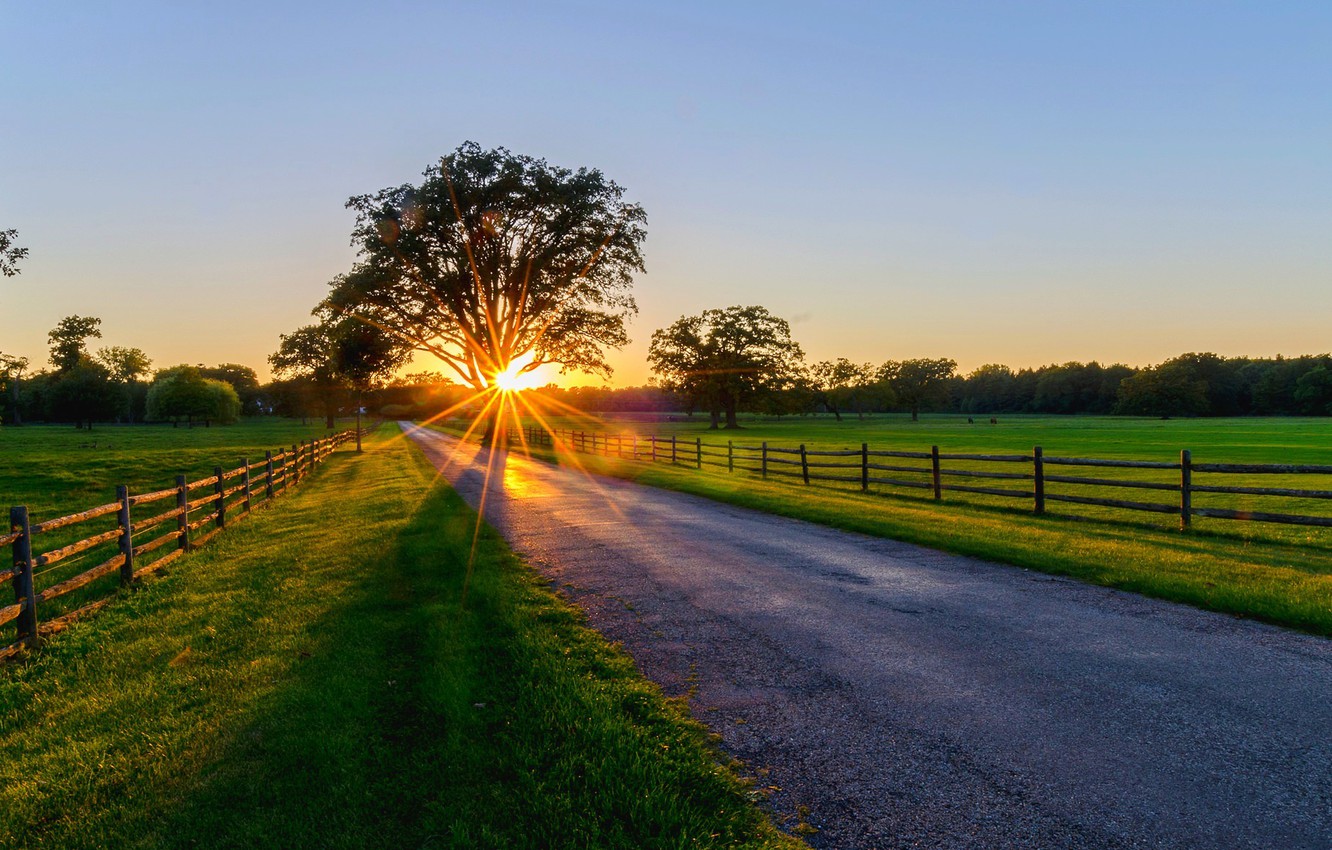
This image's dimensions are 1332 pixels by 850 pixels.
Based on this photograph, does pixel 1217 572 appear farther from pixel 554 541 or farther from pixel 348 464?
pixel 348 464

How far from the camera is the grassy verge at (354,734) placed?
3525 millimetres

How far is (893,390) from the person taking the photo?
116 meters

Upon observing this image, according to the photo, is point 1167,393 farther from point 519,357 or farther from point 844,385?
point 519,357

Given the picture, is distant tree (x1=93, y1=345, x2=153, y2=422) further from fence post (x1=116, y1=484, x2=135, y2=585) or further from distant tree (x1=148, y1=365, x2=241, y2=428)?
fence post (x1=116, y1=484, x2=135, y2=585)

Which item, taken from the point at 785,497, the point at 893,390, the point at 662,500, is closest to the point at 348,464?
the point at 662,500

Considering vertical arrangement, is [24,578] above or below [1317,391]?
below

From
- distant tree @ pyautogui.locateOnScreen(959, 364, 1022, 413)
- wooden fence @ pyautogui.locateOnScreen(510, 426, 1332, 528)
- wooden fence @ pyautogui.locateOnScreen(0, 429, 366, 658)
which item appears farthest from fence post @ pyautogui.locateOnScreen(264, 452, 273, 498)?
distant tree @ pyautogui.locateOnScreen(959, 364, 1022, 413)

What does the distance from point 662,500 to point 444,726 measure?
12.6 meters

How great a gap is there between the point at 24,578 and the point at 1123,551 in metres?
13.8

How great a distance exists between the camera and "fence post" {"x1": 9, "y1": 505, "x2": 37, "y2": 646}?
6.79 meters

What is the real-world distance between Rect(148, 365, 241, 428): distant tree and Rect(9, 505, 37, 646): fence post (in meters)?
102

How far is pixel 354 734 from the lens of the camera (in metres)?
4.48

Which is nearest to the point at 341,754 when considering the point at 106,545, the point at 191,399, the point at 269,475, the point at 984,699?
the point at 984,699

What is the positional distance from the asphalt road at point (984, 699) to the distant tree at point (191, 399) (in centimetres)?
10327
